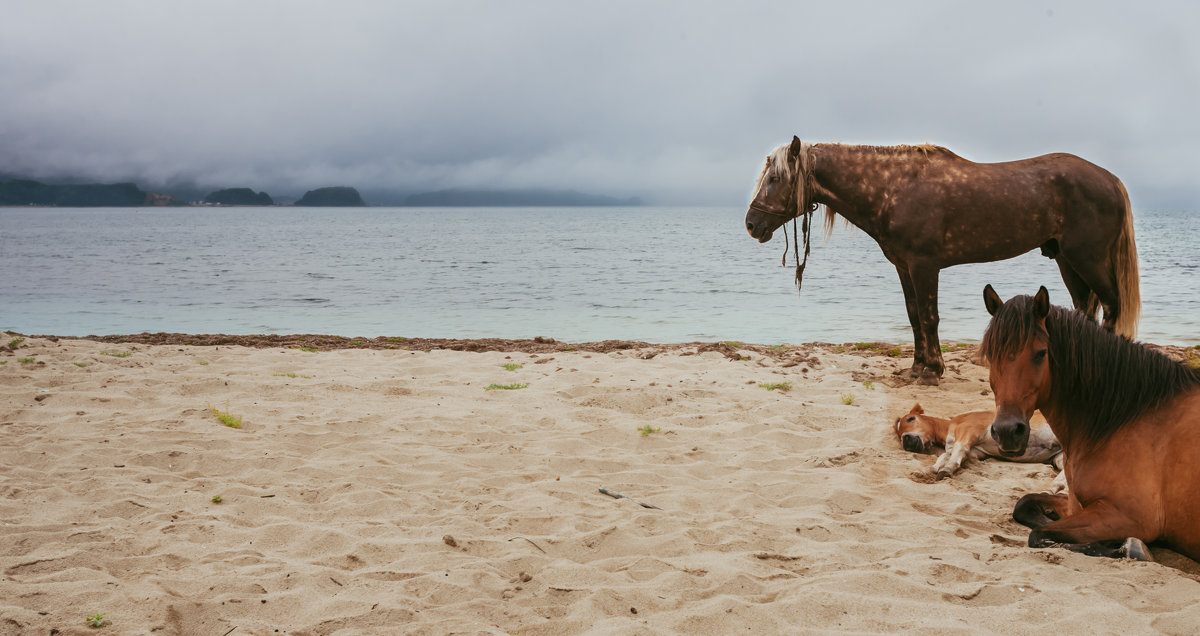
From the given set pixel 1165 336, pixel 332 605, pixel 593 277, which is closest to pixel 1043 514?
pixel 332 605

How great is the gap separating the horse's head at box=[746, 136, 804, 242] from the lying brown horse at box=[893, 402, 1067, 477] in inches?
110

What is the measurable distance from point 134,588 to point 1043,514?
190 inches

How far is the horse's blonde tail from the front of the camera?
7.80 metres

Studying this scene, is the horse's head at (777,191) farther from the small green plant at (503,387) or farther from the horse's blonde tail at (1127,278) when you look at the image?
the horse's blonde tail at (1127,278)

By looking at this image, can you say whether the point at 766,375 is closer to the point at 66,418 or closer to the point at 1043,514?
the point at 1043,514

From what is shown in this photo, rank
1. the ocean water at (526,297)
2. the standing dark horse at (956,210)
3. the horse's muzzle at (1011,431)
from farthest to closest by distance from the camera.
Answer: the ocean water at (526,297), the standing dark horse at (956,210), the horse's muzzle at (1011,431)

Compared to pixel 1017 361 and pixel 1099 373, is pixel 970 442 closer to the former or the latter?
pixel 1099 373

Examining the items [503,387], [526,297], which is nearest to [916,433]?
[503,387]

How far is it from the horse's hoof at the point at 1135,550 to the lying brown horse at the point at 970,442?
1.75 meters

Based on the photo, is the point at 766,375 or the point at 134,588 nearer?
the point at 134,588

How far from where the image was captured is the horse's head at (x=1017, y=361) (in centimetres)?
395

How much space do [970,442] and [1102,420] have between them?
1691 mm

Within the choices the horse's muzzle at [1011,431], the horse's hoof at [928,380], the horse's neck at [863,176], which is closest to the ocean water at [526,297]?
the horse's neck at [863,176]

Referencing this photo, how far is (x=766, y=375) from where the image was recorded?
28.5ft
